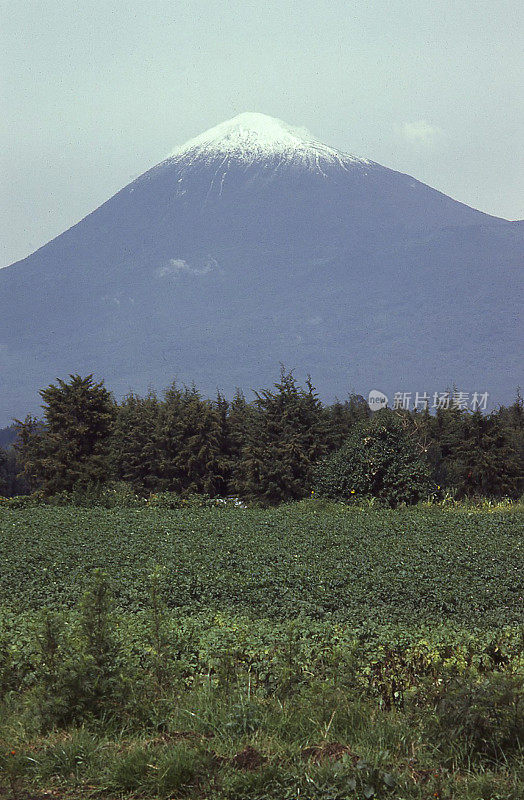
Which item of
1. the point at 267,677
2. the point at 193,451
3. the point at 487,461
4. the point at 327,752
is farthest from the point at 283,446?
the point at 327,752

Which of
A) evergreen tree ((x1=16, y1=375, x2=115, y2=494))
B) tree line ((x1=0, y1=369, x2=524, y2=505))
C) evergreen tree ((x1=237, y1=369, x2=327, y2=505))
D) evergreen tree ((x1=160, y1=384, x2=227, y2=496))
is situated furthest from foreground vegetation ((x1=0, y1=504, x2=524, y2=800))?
evergreen tree ((x1=160, y1=384, x2=227, y2=496))

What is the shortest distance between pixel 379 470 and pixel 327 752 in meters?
12.7

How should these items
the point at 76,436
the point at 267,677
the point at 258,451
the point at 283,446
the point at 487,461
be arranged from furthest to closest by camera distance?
1. the point at 487,461
2. the point at 76,436
3. the point at 258,451
4. the point at 283,446
5. the point at 267,677

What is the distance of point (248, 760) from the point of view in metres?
3.82

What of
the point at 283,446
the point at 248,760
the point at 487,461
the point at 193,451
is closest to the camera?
the point at 248,760

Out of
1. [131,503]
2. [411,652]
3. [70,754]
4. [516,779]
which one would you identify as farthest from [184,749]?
[131,503]

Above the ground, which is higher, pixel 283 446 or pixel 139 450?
pixel 283 446

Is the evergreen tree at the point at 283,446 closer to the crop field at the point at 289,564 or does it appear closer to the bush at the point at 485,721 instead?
the crop field at the point at 289,564

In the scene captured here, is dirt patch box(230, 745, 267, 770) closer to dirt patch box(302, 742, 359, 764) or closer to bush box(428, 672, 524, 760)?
dirt patch box(302, 742, 359, 764)

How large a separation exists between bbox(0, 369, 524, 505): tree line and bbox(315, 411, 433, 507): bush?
1.0 inches

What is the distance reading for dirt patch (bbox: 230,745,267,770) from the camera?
379 cm

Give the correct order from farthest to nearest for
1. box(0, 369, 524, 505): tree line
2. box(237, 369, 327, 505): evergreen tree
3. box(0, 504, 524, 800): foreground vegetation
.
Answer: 1. box(237, 369, 327, 505): evergreen tree
2. box(0, 369, 524, 505): tree line
3. box(0, 504, 524, 800): foreground vegetation

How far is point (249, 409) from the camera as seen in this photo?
23766 millimetres

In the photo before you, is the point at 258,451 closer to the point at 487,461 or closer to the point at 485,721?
the point at 487,461
